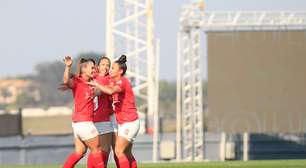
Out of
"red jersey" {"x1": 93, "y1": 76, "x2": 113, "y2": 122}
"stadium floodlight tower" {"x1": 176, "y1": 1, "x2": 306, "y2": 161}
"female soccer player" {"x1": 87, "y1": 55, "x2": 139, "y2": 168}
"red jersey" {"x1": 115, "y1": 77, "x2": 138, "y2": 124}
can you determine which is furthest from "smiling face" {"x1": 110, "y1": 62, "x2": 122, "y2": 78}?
"stadium floodlight tower" {"x1": 176, "y1": 1, "x2": 306, "y2": 161}

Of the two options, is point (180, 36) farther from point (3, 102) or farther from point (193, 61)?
point (3, 102)

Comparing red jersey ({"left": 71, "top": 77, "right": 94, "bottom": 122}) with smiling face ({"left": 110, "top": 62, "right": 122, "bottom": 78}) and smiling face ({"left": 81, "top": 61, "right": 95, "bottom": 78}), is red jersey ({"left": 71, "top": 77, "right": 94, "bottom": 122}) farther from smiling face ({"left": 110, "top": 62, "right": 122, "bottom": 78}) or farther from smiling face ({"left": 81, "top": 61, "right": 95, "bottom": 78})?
smiling face ({"left": 110, "top": 62, "right": 122, "bottom": 78})

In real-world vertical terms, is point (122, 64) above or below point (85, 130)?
above

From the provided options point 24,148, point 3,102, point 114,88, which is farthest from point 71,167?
point 3,102

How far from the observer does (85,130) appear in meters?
16.8

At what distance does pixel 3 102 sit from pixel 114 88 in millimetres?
89216

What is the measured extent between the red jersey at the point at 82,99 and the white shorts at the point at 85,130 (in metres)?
0.09

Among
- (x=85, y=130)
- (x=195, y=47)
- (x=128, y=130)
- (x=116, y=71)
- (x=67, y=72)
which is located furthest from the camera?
(x=195, y=47)

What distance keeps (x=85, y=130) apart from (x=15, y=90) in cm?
8709

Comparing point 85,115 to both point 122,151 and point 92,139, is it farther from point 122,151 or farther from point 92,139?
point 122,151

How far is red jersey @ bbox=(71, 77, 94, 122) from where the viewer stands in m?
16.9

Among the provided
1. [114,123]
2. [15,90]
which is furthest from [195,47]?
[15,90]

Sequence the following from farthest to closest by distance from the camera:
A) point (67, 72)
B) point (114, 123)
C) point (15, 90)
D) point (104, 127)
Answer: point (15, 90) → point (114, 123) → point (104, 127) → point (67, 72)

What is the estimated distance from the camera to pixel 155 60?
47.6m
